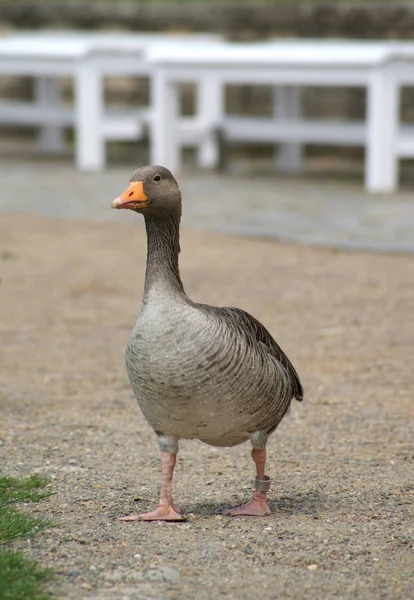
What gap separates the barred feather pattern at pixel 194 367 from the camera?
372 centimetres

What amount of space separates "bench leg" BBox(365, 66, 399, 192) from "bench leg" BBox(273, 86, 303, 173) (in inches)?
84.7

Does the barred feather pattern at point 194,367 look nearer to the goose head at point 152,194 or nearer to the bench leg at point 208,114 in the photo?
the goose head at point 152,194

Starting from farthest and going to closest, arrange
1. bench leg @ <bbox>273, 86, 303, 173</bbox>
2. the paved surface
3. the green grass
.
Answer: bench leg @ <bbox>273, 86, 303, 173</bbox> → the paved surface → the green grass

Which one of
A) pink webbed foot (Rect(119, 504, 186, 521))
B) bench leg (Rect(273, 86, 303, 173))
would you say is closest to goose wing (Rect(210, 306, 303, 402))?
pink webbed foot (Rect(119, 504, 186, 521))

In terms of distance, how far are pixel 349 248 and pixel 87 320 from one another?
2.50 meters

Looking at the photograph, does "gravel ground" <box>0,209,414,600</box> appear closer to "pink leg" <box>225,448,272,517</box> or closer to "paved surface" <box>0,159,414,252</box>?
"pink leg" <box>225,448,272,517</box>

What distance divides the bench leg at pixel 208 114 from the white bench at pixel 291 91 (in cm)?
1

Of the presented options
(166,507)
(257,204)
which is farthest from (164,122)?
(166,507)

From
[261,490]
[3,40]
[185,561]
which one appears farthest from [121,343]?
[3,40]

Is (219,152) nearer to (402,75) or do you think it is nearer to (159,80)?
(159,80)

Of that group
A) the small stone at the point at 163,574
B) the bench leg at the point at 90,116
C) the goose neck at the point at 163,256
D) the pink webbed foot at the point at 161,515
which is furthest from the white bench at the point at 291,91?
the small stone at the point at 163,574

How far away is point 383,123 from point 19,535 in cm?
794

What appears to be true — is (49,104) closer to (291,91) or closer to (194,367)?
(291,91)

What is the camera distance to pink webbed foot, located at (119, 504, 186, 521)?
3.92 metres
